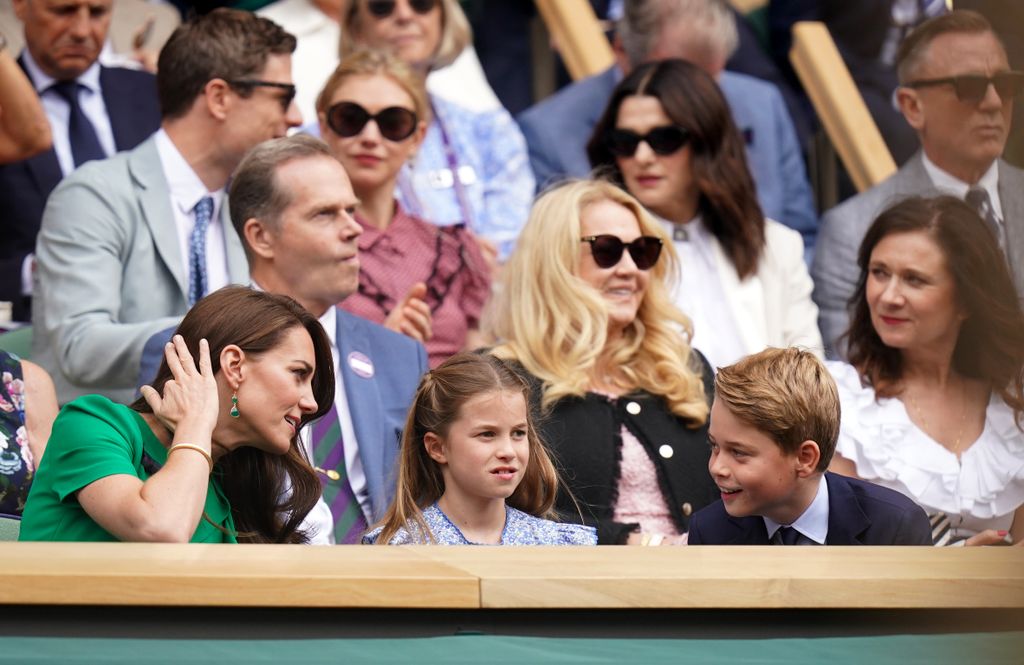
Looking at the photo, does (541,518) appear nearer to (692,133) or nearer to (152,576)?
(152,576)

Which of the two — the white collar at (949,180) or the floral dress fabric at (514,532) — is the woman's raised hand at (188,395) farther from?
the white collar at (949,180)

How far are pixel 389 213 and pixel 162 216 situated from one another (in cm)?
72

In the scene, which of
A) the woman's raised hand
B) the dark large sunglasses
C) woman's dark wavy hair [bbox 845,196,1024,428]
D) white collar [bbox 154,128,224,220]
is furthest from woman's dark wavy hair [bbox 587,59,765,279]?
the woman's raised hand

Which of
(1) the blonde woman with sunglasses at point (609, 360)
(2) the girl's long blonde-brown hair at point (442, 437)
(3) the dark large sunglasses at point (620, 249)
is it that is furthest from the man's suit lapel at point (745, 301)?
(2) the girl's long blonde-brown hair at point (442, 437)

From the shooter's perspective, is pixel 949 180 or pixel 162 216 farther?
pixel 949 180

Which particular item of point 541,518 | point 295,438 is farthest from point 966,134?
point 295,438

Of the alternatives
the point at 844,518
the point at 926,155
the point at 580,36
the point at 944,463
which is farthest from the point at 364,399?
the point at 580,36

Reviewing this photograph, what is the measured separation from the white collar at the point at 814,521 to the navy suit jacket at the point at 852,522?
0.01 m

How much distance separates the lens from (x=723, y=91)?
5.06 metres

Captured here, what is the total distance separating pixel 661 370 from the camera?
12.1 ft

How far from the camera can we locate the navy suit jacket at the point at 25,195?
413cm

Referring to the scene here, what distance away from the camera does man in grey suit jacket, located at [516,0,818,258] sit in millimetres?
4863

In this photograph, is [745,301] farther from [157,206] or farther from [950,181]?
[157,206]

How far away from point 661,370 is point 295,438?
112 centimetres
